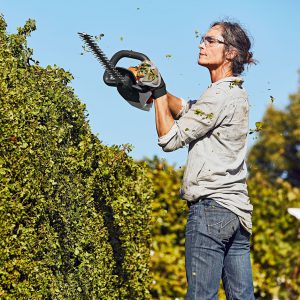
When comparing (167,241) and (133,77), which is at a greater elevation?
(167,241)

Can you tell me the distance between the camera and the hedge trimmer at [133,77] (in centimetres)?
437

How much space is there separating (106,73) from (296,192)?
651cm

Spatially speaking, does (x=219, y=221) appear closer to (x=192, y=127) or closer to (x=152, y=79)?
(x=192, y=127)

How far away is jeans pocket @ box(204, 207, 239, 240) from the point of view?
421 centimetres

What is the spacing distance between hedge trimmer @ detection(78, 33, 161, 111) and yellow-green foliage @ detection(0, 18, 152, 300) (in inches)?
20.8

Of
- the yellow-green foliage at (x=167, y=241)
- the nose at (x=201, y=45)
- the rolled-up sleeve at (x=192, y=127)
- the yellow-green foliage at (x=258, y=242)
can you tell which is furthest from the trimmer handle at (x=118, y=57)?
the yellow-green foliage at (x=258, y=242)

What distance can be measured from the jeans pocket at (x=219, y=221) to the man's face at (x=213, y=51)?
81 centimetres

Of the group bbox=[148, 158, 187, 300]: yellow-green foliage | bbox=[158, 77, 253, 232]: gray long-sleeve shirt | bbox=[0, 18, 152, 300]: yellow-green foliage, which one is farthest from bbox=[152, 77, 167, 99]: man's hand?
bbox=[148, 158, 187, 300]: yellow-green foliage

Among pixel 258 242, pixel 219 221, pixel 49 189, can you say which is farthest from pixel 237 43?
pixel 258 242

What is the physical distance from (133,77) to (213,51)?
46 cm

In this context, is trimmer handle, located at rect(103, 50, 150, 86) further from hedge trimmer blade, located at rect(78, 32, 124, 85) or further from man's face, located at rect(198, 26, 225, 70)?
man's face, located at rect(198, 26, 225, 70)

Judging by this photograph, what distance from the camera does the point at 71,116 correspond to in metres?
5.19

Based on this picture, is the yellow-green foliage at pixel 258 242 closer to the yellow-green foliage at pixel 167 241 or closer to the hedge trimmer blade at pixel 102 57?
the yellow-green foliage at pixel 167 241

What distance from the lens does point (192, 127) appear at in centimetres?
424
